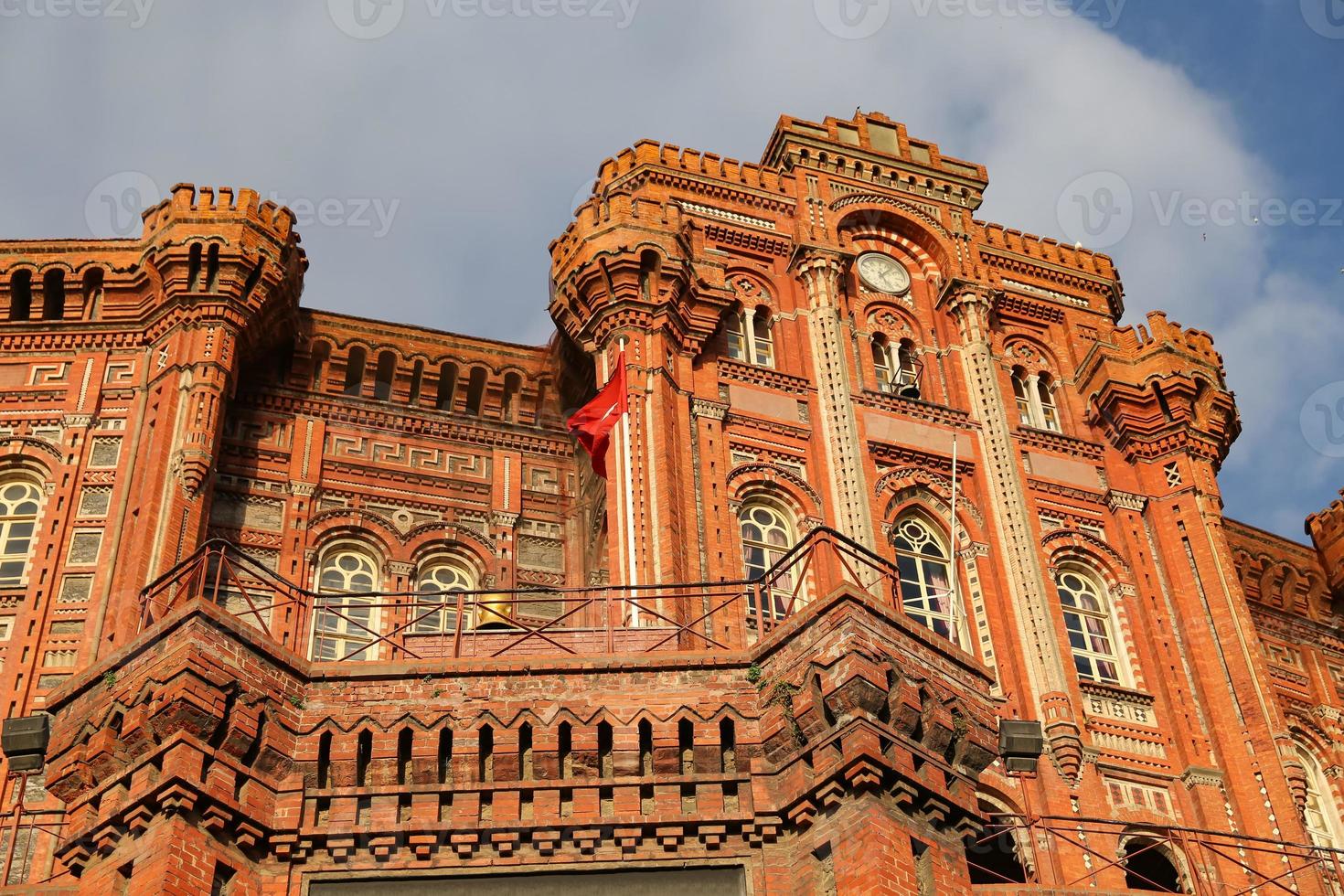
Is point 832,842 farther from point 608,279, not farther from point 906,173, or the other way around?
point 906,173

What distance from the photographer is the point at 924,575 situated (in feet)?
101

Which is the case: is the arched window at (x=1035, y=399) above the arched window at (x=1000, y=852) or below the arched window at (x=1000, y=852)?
above

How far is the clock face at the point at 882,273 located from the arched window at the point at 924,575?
557 centimetres

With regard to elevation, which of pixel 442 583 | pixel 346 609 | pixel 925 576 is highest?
pixel 442 583

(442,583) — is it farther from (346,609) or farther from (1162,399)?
(1162,399)

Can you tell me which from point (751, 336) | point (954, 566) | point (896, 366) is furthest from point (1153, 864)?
point (751, 336)

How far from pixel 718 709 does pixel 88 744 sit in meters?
6.32

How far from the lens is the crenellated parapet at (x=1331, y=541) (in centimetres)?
3716

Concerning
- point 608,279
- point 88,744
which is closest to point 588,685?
point 88,744

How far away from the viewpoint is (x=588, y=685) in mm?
20812

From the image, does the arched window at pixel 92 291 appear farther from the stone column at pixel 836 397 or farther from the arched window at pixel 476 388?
the stone column at pixel 836 397

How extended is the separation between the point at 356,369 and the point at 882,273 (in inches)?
377

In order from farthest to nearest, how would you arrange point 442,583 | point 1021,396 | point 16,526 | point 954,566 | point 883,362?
point 1021,396
point 883,362
point 442,583
point 954,566
point 16,526

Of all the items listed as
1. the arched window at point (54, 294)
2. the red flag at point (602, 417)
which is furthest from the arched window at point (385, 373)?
the arched window at point (54, 294)
